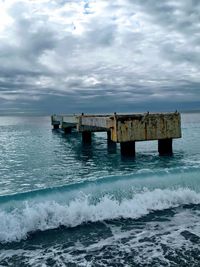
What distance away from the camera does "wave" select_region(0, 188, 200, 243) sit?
35.4ft

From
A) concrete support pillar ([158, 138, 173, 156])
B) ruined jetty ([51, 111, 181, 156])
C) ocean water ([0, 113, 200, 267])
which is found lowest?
ocean water ([0, 113, 200, 267])

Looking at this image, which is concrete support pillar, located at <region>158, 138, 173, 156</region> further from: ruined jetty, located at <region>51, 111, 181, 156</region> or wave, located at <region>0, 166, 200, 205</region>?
wave, located at <region>0, 166, 200, 205</region>

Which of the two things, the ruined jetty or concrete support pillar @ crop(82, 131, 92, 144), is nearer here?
the ruined jetty

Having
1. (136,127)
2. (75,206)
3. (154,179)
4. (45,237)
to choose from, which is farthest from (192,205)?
(136,127)

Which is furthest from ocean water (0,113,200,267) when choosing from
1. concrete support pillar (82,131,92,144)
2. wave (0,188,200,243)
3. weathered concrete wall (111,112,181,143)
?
concrete support pillar (82,131,92,144)

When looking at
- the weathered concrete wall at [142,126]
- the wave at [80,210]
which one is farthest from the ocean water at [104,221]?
the weathered concrete wall at [142,126]

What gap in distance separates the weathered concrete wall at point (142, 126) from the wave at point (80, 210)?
761 cm

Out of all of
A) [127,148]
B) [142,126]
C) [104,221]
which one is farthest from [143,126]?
[104,221]

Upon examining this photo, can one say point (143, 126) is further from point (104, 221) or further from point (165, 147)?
point (104, 221)

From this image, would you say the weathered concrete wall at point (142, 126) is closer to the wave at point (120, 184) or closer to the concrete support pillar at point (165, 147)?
the concrete support pillar at point (165, 147)

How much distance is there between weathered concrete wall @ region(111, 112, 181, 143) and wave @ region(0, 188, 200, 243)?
761cm

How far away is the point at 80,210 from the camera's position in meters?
12.0

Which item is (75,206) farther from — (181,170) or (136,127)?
(136,127)

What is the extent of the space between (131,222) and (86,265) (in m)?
3.53
